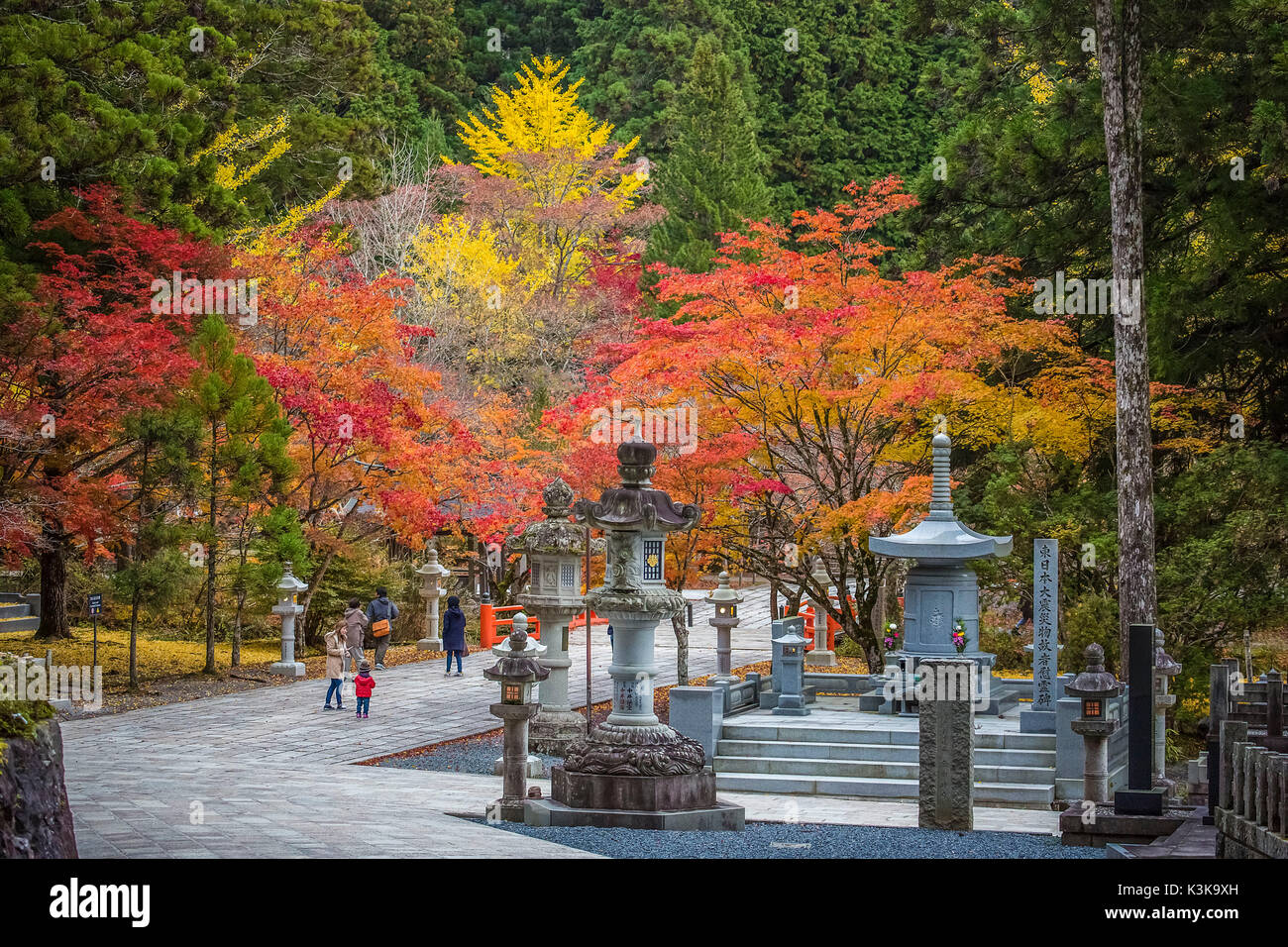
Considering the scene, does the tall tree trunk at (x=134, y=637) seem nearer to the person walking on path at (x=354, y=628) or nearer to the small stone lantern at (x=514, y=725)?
the person walking on path at (x=354, y=628)

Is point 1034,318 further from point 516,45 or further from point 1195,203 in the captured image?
point 516,45

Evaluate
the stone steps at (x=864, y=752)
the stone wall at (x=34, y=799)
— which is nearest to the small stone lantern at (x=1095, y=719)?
the stone steps at (x=864, y=752)

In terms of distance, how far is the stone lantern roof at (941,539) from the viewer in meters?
18.0

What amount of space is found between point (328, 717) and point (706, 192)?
1020 inches

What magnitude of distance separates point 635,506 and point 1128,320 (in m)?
7.87

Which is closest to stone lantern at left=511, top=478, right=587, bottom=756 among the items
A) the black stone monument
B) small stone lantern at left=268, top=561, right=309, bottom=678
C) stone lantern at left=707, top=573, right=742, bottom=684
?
stone lantern at left=707, top=573, right=742, bottom=684

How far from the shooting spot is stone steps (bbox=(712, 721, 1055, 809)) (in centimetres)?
1573

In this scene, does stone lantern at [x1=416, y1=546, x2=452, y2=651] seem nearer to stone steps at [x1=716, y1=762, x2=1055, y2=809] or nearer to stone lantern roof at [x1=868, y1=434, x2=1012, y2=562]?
stone lantern roof at [x1=868, y1=434, x2=1012, y2=562]

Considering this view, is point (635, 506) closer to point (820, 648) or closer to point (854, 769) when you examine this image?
point (854, 769)

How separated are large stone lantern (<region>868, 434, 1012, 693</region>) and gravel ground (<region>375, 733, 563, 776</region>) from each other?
200 inches

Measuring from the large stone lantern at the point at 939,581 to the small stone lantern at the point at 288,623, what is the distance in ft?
32.7

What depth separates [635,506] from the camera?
13.2m

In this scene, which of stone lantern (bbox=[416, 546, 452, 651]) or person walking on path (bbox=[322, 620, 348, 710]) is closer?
person walking on path (bbox=[322, 620, 348, 710])
